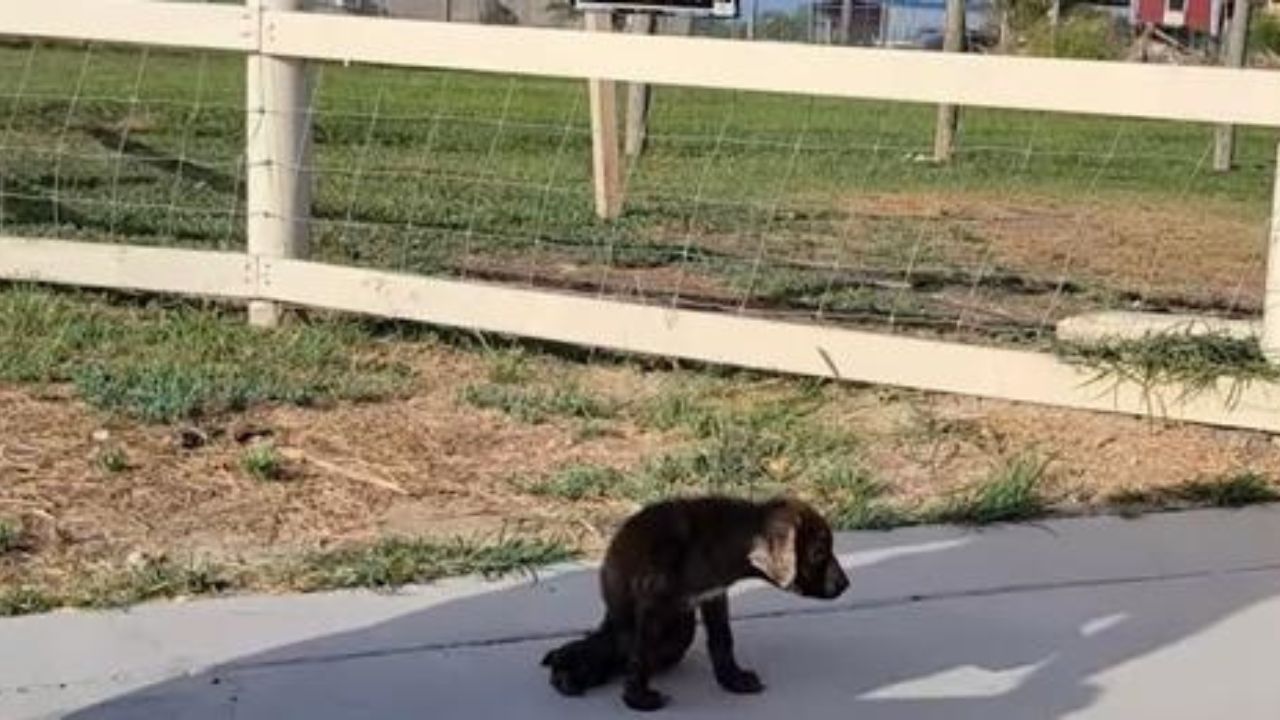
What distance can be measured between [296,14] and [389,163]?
7191 millimetres

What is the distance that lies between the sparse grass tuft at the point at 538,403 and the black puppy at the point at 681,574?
2414 millimetres

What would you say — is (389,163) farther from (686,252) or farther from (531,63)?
(531,63)

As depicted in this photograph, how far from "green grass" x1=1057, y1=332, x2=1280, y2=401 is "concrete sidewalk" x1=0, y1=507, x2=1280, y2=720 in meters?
1.25

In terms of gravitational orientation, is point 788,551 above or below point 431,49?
below

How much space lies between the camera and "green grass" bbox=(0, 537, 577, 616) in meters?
4.61

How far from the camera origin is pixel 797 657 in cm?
444

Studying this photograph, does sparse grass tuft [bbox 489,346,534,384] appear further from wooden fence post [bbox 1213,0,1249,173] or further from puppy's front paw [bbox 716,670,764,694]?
wooden fence post [bbox 1213,0,1249,173]

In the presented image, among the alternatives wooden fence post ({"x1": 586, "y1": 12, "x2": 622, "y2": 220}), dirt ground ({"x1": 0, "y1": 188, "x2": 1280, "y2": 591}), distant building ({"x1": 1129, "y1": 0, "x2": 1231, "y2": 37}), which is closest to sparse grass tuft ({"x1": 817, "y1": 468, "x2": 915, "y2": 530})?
dirt ground ({"x1": 0, "y1": 188, "x2": 1280, "y2": 591})

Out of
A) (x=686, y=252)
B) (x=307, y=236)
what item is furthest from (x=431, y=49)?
(x=686, y=252)

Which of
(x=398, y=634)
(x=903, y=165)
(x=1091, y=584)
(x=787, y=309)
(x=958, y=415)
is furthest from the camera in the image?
(x=903, y=165)

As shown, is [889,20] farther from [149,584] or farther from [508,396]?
[149,584]

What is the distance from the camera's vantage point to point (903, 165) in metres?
17.0

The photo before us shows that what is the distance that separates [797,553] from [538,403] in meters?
2.77

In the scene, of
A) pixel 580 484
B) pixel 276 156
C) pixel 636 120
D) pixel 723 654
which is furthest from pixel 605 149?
pixel 723 654
